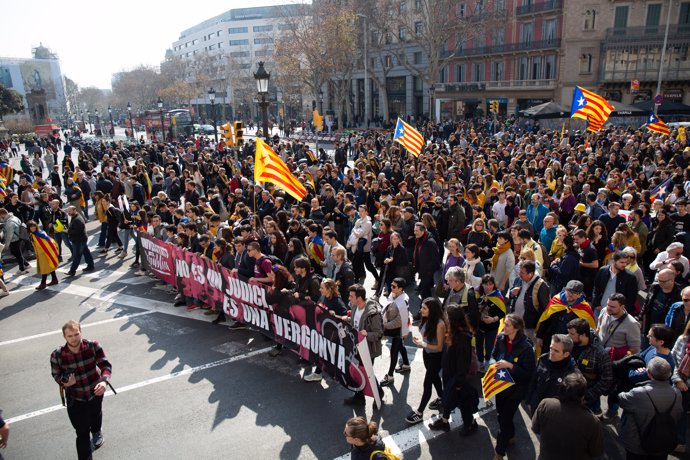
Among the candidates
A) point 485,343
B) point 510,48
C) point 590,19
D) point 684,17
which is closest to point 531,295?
point 485,343

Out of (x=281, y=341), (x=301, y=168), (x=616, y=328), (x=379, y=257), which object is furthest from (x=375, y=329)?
(x=301, y=168)

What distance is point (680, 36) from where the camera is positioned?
135 feet

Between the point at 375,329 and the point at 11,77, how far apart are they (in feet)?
485

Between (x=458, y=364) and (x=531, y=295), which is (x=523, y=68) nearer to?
(x=531, y=295)

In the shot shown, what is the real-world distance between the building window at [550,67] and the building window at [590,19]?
357 centimetres

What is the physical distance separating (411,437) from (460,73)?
54912 millimetres

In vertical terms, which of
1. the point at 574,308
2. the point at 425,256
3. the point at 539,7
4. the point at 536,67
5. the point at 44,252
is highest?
the point at 539,7

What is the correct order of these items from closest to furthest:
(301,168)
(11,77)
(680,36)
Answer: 1. (301,168)
2. (680,36)
3. (11,77)

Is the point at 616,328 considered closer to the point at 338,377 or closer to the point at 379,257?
the point at 338,377

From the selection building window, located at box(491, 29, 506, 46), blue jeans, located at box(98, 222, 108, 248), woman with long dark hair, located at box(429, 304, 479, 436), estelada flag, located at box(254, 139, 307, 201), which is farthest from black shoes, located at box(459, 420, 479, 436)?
building window, located at box(491, 29, 506, 46)

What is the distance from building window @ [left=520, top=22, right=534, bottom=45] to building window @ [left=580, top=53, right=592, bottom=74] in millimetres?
5219

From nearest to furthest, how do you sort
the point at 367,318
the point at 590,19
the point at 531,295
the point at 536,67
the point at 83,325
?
the point at 367,318 < the point at 531,295 < the point at 83,325 < the point at 590,19 < the point at 536,67

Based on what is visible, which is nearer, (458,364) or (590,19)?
(458,364)

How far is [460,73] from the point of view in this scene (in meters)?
55.5
